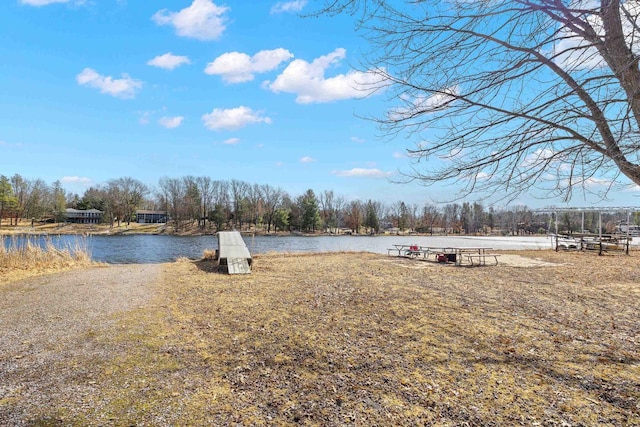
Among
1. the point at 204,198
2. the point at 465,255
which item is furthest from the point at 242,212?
the point at 465,255

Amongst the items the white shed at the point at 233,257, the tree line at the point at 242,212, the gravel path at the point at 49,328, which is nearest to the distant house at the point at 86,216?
the tree line at the point at 242,212

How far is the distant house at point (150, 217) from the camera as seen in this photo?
7994cm

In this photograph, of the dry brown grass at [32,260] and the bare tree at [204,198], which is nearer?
the dry brown grass at [32,260]

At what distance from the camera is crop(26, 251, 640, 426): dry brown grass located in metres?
2.94

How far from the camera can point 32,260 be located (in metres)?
11.3

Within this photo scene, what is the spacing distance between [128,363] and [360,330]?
117 inches

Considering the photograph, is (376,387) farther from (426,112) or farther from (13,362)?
(13,362)

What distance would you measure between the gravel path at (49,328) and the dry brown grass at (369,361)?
298 millimetres

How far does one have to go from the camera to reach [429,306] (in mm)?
6777

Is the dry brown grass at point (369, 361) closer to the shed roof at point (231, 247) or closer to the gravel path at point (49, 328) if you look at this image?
the gravel path at point (49, 328)

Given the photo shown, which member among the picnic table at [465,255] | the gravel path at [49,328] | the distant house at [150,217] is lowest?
the picnic table at [465,255]

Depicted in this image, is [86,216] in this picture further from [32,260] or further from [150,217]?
[32,260]

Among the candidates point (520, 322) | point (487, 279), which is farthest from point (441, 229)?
point (520, 322)

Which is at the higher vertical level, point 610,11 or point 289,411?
point 610,11
